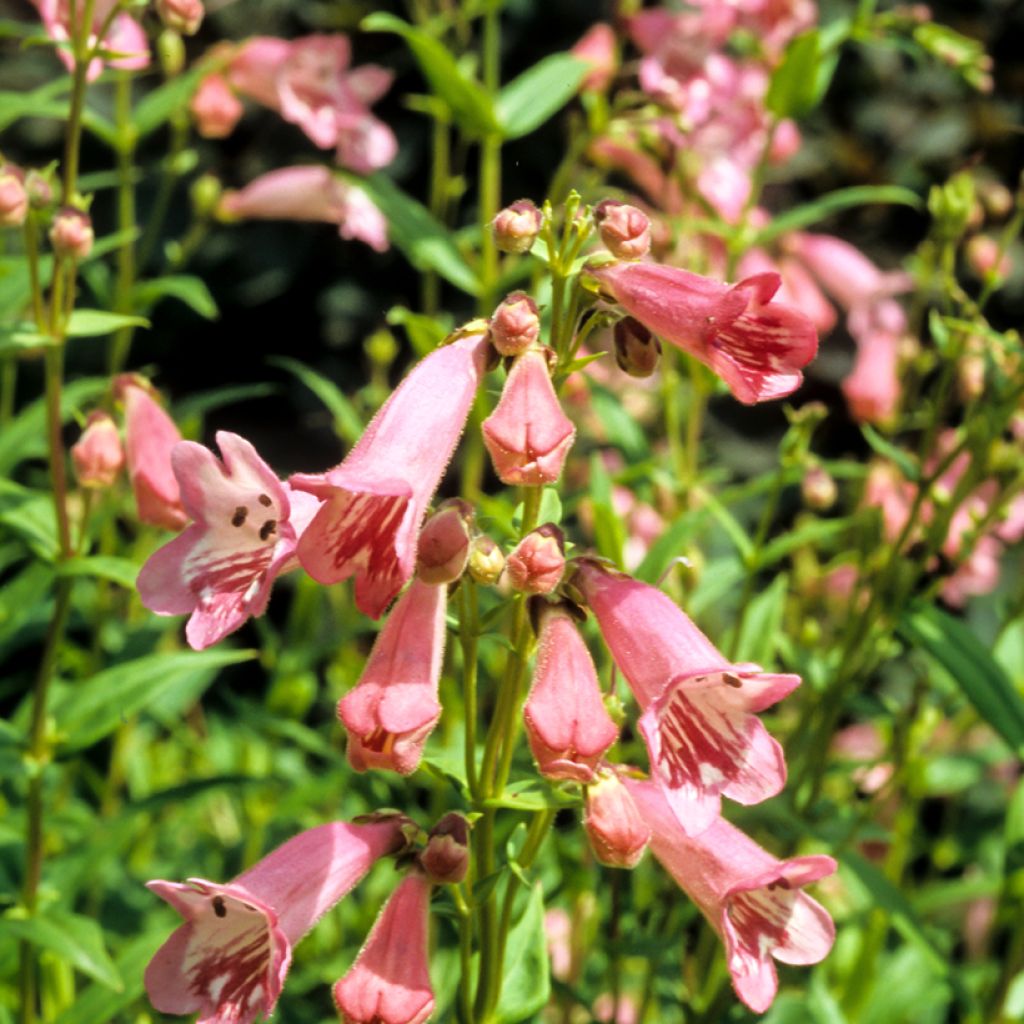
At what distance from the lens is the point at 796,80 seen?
318 centimetres

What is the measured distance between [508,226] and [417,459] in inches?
11.7

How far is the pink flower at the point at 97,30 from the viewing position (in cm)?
257

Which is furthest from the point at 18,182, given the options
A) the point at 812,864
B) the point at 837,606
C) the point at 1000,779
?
the point at 1000,779

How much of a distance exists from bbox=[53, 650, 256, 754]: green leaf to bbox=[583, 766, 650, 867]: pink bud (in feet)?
3.03

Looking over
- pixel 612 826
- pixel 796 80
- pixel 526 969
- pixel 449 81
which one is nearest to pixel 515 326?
pixel 612 826

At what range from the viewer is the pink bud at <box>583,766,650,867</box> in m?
1.71

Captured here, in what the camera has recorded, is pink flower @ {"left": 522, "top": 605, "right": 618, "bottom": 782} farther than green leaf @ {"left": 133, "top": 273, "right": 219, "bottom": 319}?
No

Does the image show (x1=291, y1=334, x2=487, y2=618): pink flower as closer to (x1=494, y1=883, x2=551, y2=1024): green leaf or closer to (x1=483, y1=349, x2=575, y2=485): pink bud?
(x1=483, y1=349, x2=575, y2=485): pink bud

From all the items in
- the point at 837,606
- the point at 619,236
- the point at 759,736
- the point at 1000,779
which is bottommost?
the point at 1000,779

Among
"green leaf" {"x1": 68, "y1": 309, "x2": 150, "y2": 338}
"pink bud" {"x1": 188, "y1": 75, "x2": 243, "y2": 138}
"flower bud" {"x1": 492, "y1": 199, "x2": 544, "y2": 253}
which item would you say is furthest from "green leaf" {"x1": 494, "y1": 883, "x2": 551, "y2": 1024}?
"pink bud" {"x1": 188, "y1": 75, "x2": 243, "y2": 138}

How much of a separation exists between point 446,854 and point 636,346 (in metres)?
0.65

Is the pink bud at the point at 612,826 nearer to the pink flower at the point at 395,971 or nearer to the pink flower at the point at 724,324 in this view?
the pink flower at the point at 395,971

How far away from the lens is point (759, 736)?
179cm

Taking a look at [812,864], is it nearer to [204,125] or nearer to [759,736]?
[759,736]
